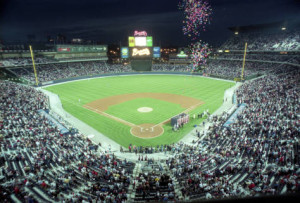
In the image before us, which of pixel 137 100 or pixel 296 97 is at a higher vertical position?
pixel 296 97

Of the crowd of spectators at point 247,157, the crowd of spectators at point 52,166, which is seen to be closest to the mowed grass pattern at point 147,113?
the crowd of spectators at point 247,157

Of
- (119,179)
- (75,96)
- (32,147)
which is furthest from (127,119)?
(75,96)

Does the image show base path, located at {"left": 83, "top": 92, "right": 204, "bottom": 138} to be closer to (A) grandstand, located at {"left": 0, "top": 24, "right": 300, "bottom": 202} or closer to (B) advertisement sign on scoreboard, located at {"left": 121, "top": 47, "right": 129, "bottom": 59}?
(A) grandstand, located at {"left": 0, "top": 24, "right": 300, "bottom": 202}

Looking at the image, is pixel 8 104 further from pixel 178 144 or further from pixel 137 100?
pixel 178 144

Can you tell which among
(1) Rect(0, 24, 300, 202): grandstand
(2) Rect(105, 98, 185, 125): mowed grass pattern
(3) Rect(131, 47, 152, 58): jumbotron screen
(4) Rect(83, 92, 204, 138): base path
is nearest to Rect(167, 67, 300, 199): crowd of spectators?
(1) Rect(0, 24, 300, 202): grandstand

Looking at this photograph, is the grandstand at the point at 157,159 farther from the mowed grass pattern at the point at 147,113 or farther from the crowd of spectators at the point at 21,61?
the crowd of spectators at the point at 21,61

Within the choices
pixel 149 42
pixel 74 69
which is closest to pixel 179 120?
pixel 149 42

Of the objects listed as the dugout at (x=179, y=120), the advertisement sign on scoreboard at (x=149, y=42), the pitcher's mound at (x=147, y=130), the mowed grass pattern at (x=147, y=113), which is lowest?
the pitcher's mound at (x=147, y=130)
